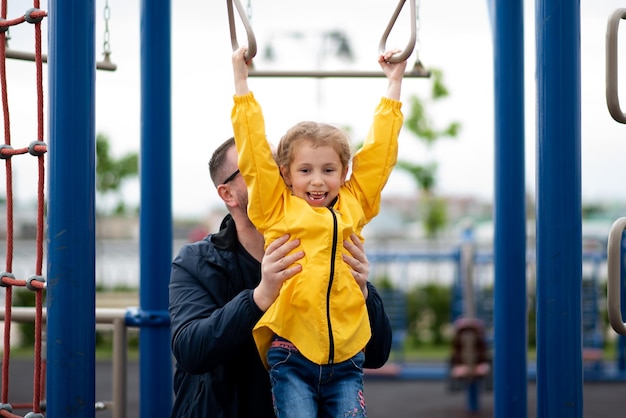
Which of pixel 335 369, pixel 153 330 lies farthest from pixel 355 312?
pixel 153 330

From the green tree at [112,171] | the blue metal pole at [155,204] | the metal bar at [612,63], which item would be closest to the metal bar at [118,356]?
the blue metal pole at [155,204]

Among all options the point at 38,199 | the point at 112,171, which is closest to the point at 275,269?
the point at 38,199

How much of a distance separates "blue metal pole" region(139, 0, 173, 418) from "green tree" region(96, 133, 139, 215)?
16249 mm

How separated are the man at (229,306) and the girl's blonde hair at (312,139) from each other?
0.61 ft

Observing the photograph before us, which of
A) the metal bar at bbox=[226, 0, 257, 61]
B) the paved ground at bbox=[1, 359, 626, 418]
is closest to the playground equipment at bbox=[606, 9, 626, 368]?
the metal bar at bbox=[226, 0, 257, 61]

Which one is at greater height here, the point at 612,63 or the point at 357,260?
the point at 612,63

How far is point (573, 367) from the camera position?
191cm

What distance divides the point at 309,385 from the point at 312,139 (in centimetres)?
56

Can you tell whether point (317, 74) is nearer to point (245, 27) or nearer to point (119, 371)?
point (119, 371)

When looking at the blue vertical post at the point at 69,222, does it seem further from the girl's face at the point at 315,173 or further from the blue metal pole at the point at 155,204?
the blue metal pole at the point at 155,204

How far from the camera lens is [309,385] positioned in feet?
6.25

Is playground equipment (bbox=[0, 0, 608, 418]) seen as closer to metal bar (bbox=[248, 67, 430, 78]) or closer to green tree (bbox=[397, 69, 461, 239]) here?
metal bar (bbox=[248, 67, 430, 78])

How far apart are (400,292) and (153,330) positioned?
23.7 ft

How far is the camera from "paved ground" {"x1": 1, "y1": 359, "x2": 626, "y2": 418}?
23.5 ft
